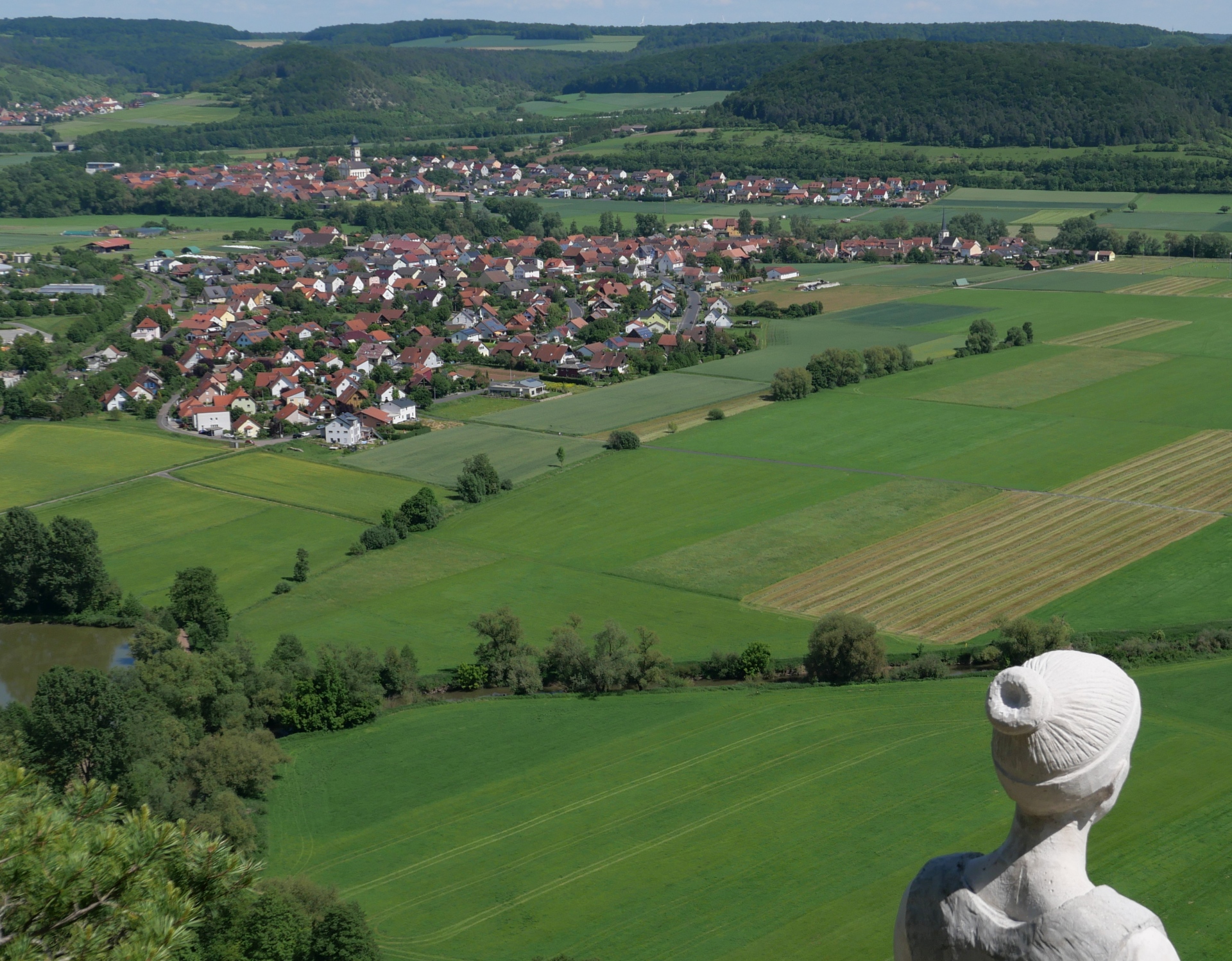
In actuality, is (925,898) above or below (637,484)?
above

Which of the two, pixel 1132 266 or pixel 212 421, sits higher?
pixel 1132 266

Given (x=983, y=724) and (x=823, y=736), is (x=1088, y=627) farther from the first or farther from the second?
(x=823, y=736)

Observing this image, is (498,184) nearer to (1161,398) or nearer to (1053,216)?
(1053,216)

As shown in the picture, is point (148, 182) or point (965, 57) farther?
point (965, 57)

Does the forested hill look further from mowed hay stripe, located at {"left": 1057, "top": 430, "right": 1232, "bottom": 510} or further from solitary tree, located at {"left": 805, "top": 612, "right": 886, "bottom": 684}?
solitary tree, located at {"left": 805, "top": 612, "right": 886, "bottom": 684}

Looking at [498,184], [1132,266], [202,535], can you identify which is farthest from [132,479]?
[498,184]

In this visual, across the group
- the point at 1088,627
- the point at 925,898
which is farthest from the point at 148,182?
the point at 925,898

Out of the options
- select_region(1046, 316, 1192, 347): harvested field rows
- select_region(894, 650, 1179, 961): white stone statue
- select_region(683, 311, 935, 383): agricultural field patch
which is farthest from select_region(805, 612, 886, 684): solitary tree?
select_region(1046, 316, 1192, 347): harvested field rows
